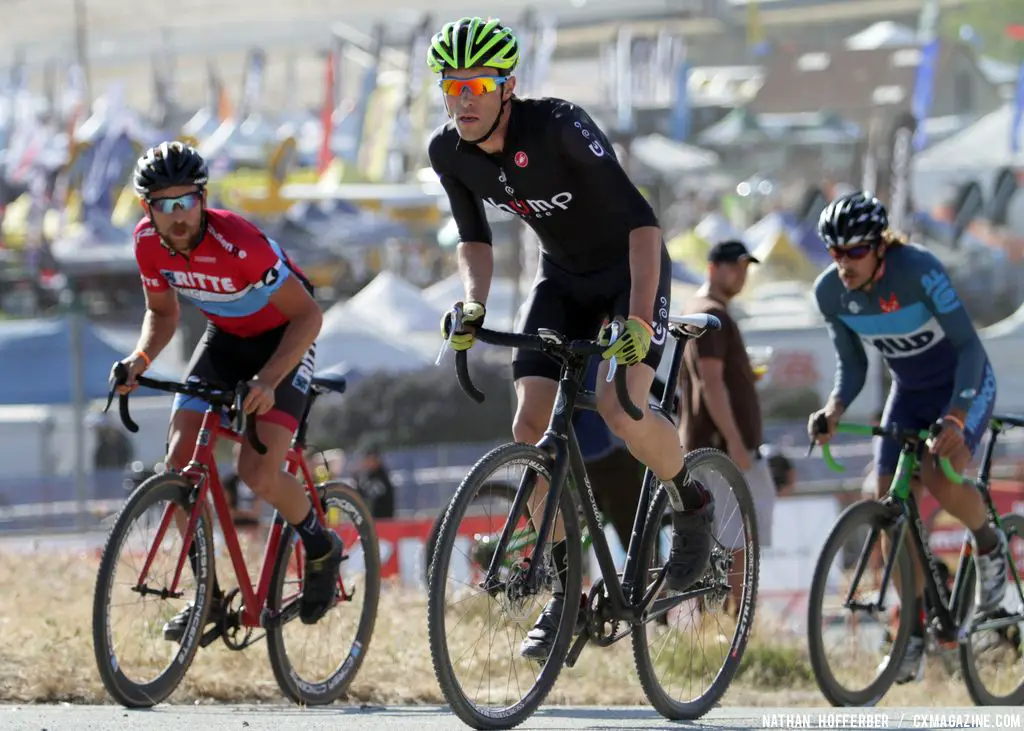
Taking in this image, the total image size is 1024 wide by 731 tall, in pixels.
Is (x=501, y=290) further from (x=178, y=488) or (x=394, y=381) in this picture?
(x=178, y=488)

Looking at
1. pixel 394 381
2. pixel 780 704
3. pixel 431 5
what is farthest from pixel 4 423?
pixel 431 5

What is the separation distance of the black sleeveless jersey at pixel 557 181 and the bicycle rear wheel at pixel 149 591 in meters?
1.44

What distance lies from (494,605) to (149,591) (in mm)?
1560

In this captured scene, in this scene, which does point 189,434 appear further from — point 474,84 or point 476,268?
point 474,84

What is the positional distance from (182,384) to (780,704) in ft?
10.1

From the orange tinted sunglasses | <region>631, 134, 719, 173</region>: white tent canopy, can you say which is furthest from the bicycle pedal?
<region>631, 134, 719, 173</region>: white tent canopy

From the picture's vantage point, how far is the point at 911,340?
7559 mm

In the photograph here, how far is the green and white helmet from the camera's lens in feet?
17.2

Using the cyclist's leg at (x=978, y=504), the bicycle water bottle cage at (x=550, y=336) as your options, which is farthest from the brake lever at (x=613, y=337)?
the cyclist's leg at (x=978, y=504)

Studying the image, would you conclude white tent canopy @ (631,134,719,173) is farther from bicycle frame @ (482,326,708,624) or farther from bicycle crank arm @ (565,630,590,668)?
bicycle crank arm @ (565,630,590,668)

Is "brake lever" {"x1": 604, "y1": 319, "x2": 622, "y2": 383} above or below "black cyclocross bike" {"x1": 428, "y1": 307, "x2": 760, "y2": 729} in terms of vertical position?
above

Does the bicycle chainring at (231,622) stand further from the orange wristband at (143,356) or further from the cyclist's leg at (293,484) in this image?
the orange wristband at (143,356)

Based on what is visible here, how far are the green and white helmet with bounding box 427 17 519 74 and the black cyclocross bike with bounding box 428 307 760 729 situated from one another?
754 mm

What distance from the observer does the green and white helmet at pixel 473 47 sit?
5.23m
